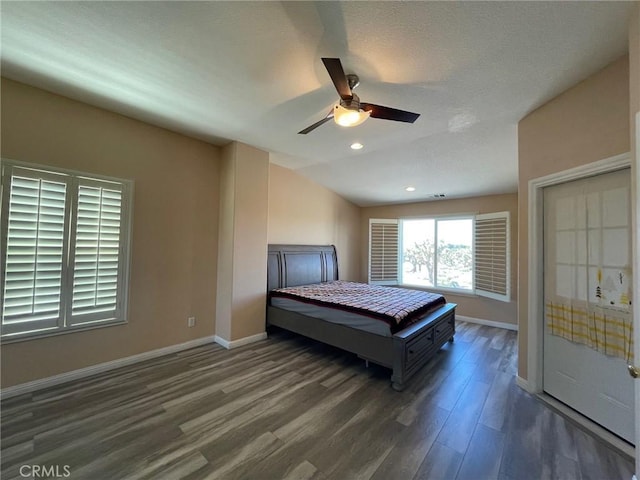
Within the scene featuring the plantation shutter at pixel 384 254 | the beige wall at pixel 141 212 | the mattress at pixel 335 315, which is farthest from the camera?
the plantation shutter at pixel 384 254

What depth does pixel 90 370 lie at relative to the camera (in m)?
2.74

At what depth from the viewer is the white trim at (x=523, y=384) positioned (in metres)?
2.56

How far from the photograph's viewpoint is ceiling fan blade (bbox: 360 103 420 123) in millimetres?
2010

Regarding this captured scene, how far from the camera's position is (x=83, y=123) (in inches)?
107

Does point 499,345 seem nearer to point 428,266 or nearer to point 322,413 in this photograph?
point 428,266

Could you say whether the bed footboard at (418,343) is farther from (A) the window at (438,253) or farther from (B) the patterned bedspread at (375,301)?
(A) the window at (438,253)

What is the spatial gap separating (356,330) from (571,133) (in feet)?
9.06

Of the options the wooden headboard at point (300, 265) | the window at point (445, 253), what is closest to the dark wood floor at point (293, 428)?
the wooden headboard at point (300, 265)

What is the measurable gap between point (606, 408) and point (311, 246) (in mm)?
4169

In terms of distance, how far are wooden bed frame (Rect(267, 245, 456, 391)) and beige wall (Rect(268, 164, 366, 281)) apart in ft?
1.26

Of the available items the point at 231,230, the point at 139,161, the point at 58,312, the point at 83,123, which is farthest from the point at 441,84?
the point at 58,312

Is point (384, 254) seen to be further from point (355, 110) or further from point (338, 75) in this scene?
point (338, 75)

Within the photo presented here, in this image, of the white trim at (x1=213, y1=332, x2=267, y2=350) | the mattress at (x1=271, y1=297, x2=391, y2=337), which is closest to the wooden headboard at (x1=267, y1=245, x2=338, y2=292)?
the mattress at (x1=271, y1=297, x2=391, y2=337)

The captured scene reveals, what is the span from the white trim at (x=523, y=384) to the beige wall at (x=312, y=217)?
376 cm
